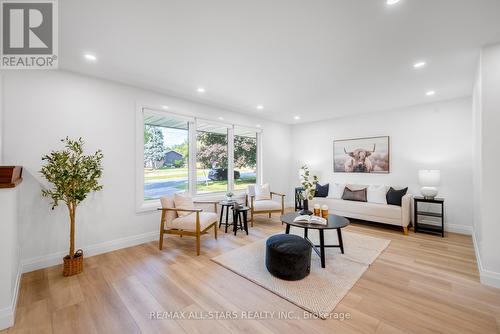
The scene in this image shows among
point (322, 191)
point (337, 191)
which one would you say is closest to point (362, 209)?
point (337, 191)

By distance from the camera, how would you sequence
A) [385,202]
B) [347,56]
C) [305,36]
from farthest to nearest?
[385,202] → [347,56] → [305,36]

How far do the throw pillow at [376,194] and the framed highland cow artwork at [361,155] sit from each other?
1.55 ft

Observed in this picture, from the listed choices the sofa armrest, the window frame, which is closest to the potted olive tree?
the window frame

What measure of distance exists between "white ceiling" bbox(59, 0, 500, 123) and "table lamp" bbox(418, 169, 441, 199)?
1.48 meters

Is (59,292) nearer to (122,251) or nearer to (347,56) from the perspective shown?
(122,251)

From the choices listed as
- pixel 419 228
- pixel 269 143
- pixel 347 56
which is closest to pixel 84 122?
pixel 347 56

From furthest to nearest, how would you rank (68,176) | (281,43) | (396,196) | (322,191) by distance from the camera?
(322,191)
(396,196)
(68,176)
(281,43)

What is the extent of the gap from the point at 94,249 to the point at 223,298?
2258mm

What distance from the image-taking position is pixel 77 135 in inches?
118

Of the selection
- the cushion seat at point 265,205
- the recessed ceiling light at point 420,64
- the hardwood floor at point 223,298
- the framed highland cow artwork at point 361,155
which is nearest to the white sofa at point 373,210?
the framed highland cow artwork at point 361,155

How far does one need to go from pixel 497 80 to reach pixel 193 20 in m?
3.22

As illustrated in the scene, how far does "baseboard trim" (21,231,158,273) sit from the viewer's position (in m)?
2.63

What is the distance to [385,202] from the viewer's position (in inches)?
181

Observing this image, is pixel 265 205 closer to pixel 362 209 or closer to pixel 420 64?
pixel 362 209
